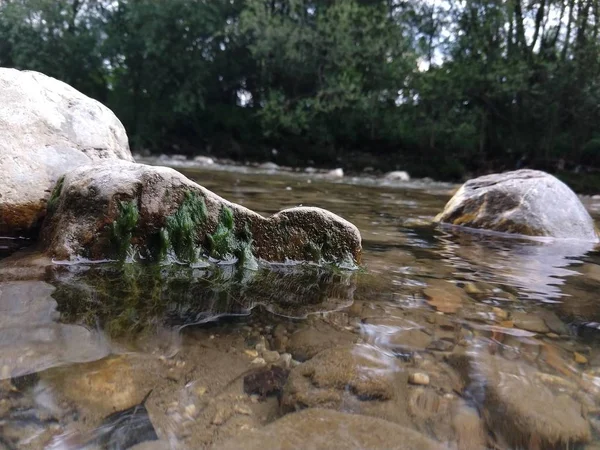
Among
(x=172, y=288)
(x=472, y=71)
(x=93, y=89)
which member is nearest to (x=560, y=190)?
(x=172, y=288)

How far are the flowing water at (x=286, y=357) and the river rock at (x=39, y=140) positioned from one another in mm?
323

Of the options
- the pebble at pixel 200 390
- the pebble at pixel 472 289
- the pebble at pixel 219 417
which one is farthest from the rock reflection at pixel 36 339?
the pebble at pixel 472 289

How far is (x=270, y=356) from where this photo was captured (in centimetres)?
186

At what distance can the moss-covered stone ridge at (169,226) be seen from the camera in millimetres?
2742

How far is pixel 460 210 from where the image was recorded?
18.0ft

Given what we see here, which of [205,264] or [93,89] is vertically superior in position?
[93,89]

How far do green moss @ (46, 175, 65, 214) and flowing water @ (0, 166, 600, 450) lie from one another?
0.34m

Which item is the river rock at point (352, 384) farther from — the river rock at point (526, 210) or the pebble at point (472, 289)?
the river rock at point (526, 210)

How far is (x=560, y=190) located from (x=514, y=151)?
15112 mm

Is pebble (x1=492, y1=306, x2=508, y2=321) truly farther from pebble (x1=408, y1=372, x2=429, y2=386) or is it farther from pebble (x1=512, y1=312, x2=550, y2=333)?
pebble (x1=408, y1=372, x2=429, y2=386)

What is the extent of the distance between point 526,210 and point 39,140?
4.58 meters

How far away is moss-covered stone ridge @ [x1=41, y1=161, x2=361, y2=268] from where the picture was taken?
274 centimetres

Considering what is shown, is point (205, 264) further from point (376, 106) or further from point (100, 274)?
point (376, 106)

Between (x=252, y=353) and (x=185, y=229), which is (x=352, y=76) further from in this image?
(x=252, y=353)
